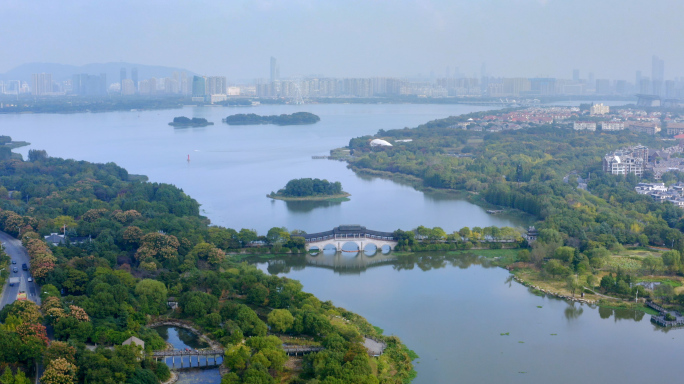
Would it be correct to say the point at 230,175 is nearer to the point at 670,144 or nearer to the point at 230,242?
the point at 230,242

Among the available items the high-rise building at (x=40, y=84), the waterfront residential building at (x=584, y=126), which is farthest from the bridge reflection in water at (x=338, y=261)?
the high-rise building at (x=40, y=84)

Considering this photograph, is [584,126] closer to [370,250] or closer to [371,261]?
[370,250]

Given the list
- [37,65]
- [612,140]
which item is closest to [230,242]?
[612,140]

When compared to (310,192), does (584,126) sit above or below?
above

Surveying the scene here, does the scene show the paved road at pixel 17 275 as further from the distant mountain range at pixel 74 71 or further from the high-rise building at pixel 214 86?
the distant mountain range at pixel 74 71

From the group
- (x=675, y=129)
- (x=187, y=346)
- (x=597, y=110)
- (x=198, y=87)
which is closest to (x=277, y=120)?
(x=597, y=110)

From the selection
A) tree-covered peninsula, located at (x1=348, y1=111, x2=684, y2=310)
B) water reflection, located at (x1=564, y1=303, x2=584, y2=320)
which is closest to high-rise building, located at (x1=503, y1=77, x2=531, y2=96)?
tree-covered peninsula, located at (x1=348, y1=111, x2=684, y2=310)
